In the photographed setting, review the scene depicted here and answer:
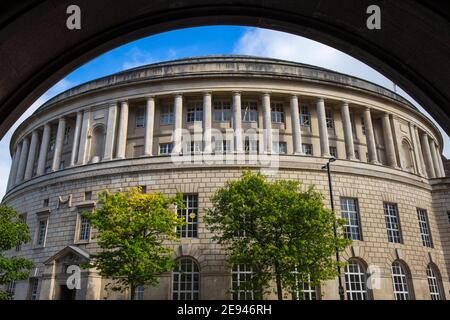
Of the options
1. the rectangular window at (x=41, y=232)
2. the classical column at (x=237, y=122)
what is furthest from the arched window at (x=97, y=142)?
Result: the classical column at (x=237, y=122)

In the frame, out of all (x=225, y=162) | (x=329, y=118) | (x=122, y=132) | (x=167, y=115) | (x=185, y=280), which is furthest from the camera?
(x=329, y=118)

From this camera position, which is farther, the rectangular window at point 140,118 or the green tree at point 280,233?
the rectangular window at point 140,118

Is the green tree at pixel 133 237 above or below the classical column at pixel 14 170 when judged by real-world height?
below

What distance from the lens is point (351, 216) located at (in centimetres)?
3303

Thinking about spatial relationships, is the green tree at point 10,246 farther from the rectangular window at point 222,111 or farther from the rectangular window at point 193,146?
the rectangular window at point 222,111

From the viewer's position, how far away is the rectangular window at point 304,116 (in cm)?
3766

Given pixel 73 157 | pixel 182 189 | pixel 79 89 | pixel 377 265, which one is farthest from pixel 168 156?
pixel 377 265

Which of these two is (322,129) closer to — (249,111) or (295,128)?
(295,128)

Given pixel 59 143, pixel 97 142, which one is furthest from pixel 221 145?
pixel 59 143

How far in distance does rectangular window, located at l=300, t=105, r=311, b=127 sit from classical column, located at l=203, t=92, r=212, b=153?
32.5 feet

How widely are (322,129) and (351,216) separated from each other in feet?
29.4

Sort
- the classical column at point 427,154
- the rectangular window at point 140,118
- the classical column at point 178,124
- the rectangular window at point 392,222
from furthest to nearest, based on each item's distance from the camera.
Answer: the classical column at point 427,154
the rectangular window at point 140,118
the classical column at point 178,124
the rectangular window at point 392,222

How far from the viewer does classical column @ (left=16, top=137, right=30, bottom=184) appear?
44281mm

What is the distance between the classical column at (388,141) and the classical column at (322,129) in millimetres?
8287
